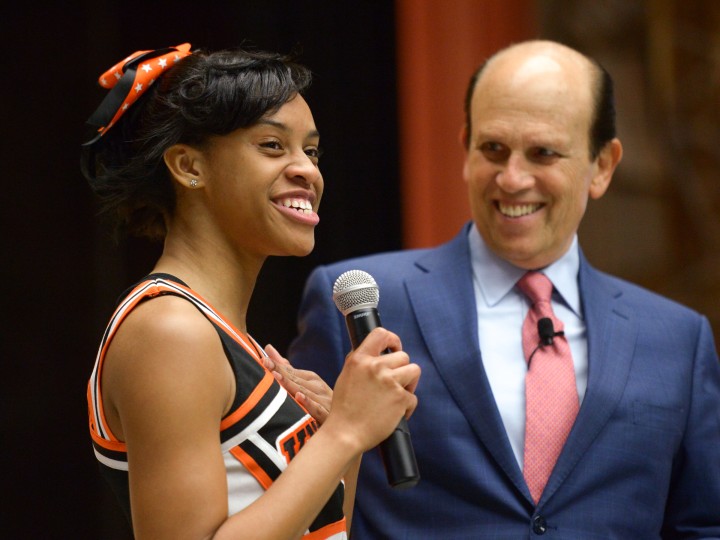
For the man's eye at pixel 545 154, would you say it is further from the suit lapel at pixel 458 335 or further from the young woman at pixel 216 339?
the young woman at pixel 216 339

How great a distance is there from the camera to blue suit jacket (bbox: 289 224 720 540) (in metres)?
2.04

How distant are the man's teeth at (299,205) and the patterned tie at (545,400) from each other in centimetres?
76

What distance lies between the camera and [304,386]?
64.2 inches

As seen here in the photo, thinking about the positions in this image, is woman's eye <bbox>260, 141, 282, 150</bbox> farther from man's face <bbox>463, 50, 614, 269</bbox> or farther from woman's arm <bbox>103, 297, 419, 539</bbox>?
man's face <bbox>463, 50, 614, 269</bbox>

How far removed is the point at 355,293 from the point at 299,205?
0.15 m

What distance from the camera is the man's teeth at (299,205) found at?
1525mm

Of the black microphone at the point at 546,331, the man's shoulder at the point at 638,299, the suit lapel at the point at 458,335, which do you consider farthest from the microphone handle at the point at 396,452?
the man's shoulder at the point at 638,299

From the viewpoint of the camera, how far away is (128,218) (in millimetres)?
1613

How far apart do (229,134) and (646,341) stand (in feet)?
3.71

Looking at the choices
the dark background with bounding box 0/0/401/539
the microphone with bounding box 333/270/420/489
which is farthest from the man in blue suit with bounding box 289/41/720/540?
the dark background with bounding box 0/0/401/539

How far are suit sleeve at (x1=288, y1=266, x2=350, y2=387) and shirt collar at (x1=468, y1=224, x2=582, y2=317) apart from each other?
1.06 feet

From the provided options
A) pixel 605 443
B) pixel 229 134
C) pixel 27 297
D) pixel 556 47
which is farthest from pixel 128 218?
pixel 27 297

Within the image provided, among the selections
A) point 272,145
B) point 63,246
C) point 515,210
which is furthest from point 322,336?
point 63,246

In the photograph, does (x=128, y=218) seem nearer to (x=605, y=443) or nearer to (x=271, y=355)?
(x=271, y=355)
